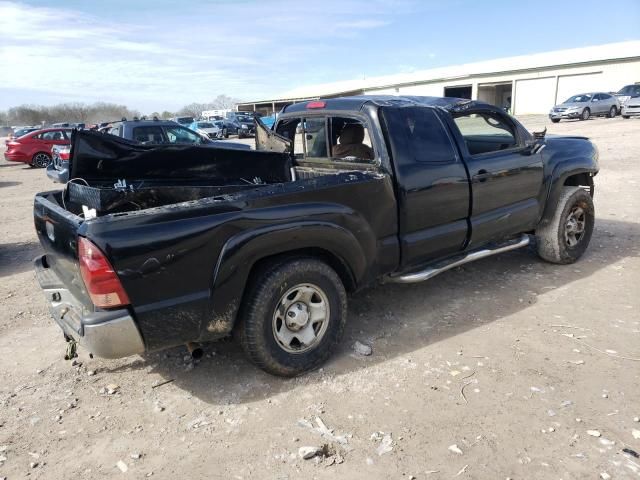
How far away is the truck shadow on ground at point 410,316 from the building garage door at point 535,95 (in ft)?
122

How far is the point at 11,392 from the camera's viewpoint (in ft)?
11.2

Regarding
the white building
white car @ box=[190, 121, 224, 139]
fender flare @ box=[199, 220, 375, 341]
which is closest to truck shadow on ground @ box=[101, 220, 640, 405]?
fender flare @ box=[199, 220, 375, 341]

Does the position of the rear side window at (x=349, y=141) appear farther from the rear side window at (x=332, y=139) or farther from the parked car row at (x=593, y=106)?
the parked car row at (x=593, y=106)

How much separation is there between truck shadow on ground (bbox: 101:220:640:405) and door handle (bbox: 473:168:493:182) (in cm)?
113

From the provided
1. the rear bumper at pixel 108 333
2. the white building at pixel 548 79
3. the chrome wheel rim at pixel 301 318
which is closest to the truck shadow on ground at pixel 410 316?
the chrome wheel rim at pixel 301 318

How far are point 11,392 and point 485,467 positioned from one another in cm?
311

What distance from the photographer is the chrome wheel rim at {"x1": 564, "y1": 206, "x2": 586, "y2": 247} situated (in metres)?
5.42

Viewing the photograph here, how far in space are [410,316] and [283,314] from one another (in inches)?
57.2

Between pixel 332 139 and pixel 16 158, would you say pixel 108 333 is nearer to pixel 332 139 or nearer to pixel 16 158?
pixel 332 139

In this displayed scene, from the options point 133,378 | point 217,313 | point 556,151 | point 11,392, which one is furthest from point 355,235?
point 556,151

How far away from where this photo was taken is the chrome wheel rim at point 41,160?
20.7 metres

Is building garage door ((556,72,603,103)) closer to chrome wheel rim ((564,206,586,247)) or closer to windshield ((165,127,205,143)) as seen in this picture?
windshield ((165,127,205,143))

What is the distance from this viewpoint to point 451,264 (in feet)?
13.8

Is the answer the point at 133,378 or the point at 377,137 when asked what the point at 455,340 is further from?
the point at 133,378
